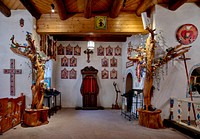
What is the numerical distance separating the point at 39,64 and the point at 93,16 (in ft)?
7.44

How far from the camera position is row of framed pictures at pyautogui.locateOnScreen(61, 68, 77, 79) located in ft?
29.9

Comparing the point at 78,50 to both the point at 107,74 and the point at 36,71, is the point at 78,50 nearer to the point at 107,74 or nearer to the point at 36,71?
the point at 107,74

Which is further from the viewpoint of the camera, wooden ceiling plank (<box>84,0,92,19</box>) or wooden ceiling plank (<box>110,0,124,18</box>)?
wooden ceiling plank (<box>110,0,124,18</box>)

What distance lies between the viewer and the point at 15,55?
563 cm

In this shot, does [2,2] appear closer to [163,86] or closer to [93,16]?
[93,16]

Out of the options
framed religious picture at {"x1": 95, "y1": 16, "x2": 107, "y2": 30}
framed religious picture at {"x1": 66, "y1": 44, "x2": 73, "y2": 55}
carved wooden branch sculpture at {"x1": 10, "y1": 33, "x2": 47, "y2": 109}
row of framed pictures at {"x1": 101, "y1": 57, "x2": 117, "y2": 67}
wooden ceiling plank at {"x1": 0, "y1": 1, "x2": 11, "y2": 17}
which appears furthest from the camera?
row of framed pictures at {"x1": 101, "y1": 57, "x2": 117, "y2": 67}

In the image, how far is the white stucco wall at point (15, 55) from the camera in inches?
221

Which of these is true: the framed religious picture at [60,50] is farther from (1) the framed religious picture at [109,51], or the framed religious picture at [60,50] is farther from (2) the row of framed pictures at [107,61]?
(1) the framed religious picture at [109,51]

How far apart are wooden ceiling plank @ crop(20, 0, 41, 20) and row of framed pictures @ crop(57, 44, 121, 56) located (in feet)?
10.7

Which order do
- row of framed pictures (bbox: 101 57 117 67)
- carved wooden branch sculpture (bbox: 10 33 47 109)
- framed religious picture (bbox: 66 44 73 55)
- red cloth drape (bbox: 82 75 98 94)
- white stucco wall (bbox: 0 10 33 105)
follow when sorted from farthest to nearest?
1. row of framed pictures (bbox: 101 57 117 67)
2. framed religious picture (bbox: 66 44 73 55)
3. red cloth drape (bbox: 82 75 98 94)
4. white stucco wall (bbox: 0 10 33 105)
5. carved wooden branch sculpture (bbox: 10 33 47 109)

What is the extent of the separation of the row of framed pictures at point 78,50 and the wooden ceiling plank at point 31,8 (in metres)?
3.26

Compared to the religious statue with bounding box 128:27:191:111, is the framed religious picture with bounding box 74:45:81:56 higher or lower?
higher

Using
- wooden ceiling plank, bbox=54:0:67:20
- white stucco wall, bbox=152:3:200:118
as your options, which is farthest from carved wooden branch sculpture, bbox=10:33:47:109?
white stucco wall, bbox=152:3:200:118

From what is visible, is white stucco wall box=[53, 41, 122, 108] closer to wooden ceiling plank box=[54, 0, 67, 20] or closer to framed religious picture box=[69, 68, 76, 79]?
framed religious picture box=[69, 68, 76, 79]
